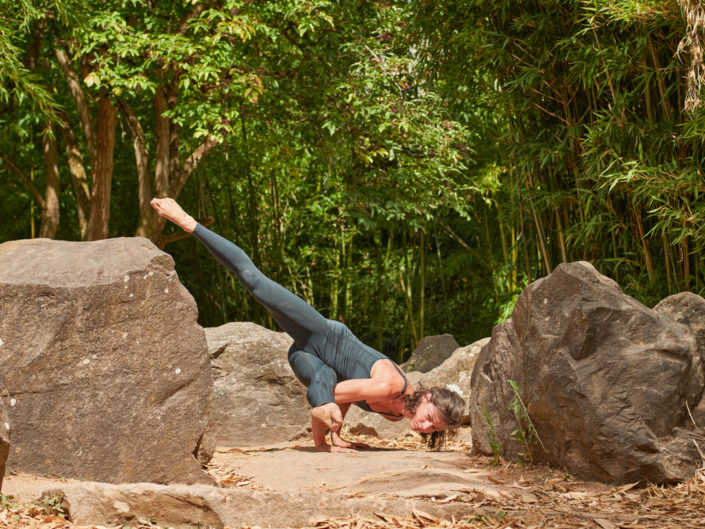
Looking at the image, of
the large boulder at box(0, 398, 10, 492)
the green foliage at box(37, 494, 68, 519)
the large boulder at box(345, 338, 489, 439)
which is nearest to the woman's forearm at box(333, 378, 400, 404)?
the large boulder at box(345, 338, 489, 439)

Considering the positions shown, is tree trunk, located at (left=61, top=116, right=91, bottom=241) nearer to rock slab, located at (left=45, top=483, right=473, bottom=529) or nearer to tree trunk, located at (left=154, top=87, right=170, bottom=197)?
tree trunk, located at (left=154, top=87, right=170, bottom=197)

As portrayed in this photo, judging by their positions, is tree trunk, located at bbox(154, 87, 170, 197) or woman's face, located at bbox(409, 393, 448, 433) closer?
woman's face, located at bbox(409, 393, 448, 433)

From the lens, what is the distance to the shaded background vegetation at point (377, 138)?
4.55 m

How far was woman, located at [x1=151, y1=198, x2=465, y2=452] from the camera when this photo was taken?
3898 mm

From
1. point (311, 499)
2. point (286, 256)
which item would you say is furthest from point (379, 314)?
point (311, 499)

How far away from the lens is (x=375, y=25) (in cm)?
695

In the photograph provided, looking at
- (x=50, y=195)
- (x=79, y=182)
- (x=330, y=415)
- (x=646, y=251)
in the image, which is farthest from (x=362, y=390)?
(x=50, y=195)

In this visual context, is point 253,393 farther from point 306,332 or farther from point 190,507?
point 190,507

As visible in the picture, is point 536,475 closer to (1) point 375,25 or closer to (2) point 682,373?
(2) point 682,373

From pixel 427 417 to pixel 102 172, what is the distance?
4.06 m

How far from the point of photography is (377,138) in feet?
21.8

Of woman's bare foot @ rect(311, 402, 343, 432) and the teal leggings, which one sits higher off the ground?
the teal leggings

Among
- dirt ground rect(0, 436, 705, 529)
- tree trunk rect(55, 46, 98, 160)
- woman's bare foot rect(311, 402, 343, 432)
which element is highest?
tree trunk rect(55, 46, 98, 160)

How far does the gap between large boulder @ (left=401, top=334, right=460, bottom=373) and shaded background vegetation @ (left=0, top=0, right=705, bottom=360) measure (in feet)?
2.14
